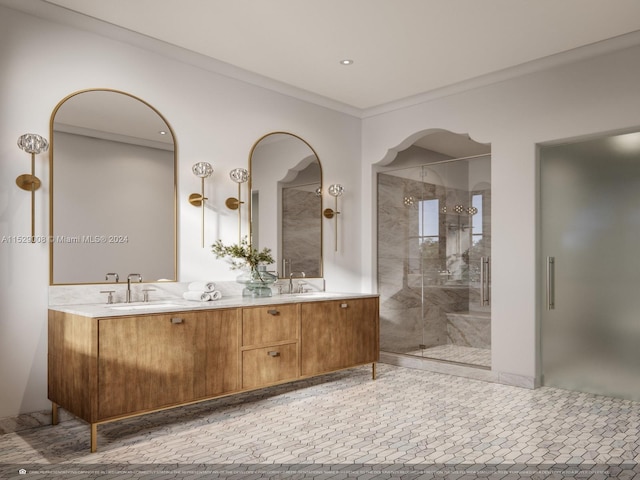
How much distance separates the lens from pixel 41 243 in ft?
10.1

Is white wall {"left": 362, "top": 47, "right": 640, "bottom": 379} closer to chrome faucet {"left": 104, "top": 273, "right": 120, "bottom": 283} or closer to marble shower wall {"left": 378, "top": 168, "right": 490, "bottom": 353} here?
marble shower wall {"left": 378, "top": 168, "right": 490, "bottom": 353}

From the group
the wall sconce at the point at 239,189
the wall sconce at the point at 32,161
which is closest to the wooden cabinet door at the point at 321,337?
the wall sconce at the point at 239,189

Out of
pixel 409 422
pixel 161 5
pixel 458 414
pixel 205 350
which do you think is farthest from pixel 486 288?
pixel 161 5

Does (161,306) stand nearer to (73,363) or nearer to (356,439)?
(73,363)

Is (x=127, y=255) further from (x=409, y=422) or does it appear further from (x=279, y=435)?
(x=409, y=422)

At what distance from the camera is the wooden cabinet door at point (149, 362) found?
105 inches

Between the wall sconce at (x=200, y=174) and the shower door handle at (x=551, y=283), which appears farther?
the shower door handle at (x=551, y=283)

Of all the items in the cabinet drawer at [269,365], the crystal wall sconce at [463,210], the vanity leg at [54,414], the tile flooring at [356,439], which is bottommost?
the tile flooring at [356,439]

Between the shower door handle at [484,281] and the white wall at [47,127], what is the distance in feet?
4.76

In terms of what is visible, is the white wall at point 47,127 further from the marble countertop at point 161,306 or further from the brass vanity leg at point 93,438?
the brass vanity leg at point 93,438

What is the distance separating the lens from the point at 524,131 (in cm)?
408

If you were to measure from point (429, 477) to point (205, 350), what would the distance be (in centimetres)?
155

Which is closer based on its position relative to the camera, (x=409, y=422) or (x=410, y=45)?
(x=409, y=422)

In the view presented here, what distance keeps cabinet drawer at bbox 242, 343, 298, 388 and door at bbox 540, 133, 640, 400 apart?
81.3 inches
